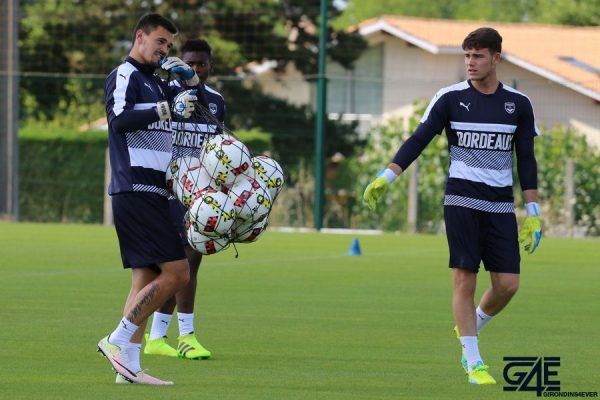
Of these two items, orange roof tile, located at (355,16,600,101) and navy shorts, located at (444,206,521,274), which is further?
orange roof tile, located at (355,16,600,101)

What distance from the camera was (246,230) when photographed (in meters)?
→ 8.74

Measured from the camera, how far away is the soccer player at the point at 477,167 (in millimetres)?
9219

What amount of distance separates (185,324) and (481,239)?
7.28ft

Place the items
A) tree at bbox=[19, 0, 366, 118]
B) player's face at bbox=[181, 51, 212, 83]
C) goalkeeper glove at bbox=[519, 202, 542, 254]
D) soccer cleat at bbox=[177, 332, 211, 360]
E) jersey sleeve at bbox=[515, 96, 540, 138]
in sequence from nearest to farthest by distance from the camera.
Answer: jersey sleeve at bbox=[515, 96, 540, 138], goalkeeper glove at bbox=[519, 202, 542, 254], soccer cleat at bbox=[177, 332, 211, 360], player's face at bbox=[181, 51, 212, 83], tree at bbox=[19, 0, 366, 118]

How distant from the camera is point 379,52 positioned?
43.6m

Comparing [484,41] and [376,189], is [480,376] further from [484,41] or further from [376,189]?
[484,41]

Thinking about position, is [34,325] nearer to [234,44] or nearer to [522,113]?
[522,113]

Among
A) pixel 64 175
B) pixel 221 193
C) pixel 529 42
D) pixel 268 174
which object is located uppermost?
pixel 529 42

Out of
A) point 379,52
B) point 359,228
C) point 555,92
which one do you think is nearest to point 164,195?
point 359,228

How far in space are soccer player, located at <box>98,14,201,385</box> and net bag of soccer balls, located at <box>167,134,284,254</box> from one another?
162 millimetres

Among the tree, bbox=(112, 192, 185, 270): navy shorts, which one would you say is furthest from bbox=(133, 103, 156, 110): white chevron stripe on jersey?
the tree

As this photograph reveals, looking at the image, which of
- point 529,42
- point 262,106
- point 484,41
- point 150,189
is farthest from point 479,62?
point 529,42

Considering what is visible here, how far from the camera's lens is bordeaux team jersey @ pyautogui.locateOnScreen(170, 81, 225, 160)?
1006cm

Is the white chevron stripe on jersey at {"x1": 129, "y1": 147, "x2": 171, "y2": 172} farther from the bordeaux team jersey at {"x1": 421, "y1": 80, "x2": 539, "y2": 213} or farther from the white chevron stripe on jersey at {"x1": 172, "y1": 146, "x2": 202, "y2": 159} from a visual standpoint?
the bordeaux team jersey at {"x1": 421, "y1": 80, "x2": 539, "y2": 213}
